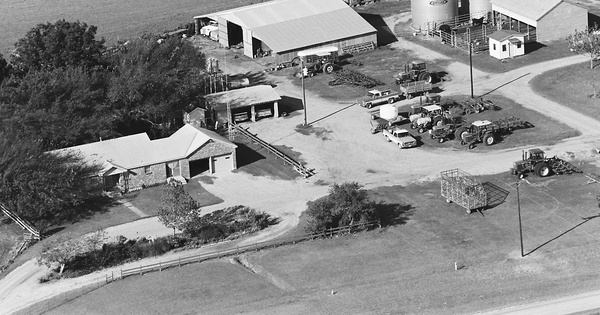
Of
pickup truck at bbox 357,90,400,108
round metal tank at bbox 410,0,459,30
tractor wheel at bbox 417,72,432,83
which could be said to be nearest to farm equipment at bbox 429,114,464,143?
pickup truck at bbox 357,90,400,108

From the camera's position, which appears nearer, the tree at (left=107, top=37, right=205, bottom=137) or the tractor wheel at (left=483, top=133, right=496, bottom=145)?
the tractor wheel at (left=483, top=133, right=496, bottom=145)

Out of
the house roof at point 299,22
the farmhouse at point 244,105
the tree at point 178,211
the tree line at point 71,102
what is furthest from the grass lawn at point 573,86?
the tree at point 178,211

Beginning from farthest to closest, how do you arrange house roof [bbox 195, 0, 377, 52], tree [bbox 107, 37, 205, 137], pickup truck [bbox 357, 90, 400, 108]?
house roof [bbox 195, 0, 377, 52], pickup truck [bbox 357, 90, 400, 108], tree [bbox 107, 37, 205, 137]

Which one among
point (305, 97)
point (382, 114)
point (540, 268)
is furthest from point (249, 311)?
point (305, 97)

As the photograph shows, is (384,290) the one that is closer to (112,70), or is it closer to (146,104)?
(146,104)

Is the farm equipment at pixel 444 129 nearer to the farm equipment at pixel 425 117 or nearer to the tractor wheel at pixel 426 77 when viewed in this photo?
the farm equipment at pixel 425 117

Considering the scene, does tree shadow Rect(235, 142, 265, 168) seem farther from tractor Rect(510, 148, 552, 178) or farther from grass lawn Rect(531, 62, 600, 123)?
grass lawn Rect(531, 62, 600, 123)

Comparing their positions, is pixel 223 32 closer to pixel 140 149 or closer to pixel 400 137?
pixel 140 149
